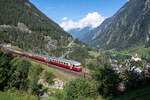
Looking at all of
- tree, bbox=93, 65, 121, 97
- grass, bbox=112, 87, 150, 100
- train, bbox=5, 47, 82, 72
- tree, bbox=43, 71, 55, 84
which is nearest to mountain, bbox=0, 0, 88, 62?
train, bbox=5, 47, 82, 72

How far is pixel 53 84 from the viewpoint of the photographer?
4622 cm

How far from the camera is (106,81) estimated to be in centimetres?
1931

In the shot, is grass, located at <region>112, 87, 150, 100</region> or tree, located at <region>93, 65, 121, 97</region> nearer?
grass, located at <region>112, 87, 150, 100</region>

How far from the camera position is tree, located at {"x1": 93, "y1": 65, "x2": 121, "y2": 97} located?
18.9 meters

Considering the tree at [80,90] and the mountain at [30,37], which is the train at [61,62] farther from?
the mountain at [30,37]

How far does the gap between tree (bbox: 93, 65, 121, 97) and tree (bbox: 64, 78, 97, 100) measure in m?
1.22

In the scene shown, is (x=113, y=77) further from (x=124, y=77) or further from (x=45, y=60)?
(x=45, y=60)

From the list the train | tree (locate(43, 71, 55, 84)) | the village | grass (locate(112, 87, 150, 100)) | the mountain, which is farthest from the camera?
the mountain

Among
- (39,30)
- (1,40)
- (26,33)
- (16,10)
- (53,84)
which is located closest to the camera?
(53,84)

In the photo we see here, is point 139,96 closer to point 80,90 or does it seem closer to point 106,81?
point 106,81

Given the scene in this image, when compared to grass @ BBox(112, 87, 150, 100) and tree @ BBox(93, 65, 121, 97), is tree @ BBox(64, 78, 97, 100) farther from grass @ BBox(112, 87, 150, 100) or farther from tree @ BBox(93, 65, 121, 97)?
grass @ BBox(112, 87, 150, 100)

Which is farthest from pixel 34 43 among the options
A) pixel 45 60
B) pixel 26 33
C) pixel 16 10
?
pixel 45 60

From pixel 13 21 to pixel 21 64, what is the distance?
13524cm

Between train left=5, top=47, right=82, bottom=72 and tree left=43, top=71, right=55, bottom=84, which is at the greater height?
train left=5, top=47, right=82, bottom=72
